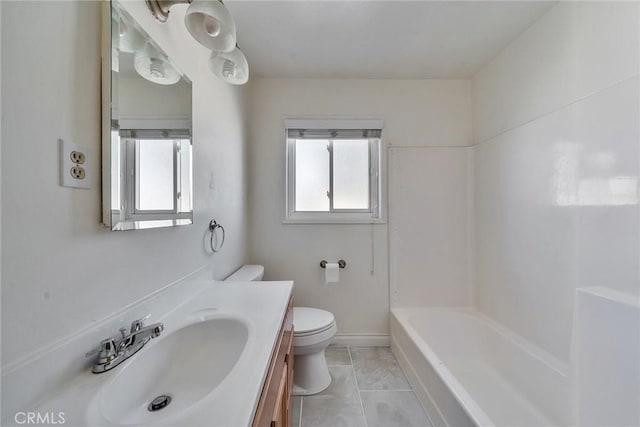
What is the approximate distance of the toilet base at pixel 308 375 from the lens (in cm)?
167

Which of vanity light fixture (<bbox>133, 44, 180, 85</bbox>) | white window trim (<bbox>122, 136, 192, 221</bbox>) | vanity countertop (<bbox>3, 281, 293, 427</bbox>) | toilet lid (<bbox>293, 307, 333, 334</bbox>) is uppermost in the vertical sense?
vanity light fixture (<bbox>133, 44, 180, 85</bbox>)

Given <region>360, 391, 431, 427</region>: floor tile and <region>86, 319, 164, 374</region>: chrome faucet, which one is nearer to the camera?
<region>86, 319, 164, 374</region>: chrome faucet

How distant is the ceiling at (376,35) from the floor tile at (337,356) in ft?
7.90

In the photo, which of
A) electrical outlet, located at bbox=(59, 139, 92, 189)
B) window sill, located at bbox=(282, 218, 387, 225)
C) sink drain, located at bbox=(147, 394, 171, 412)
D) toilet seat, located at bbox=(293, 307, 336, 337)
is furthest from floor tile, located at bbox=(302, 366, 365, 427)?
electrical outlet, located at bbox=(59, 139, 92, 189)

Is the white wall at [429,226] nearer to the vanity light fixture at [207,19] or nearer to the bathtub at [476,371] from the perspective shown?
the bathtub at [476,371]

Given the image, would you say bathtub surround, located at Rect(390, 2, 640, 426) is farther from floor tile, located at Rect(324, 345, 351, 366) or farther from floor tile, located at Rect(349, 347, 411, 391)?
floor tile, located at Rect(324, 345, 351, 366)

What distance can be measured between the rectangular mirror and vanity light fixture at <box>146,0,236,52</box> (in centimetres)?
14

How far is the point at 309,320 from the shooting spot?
1756 mm

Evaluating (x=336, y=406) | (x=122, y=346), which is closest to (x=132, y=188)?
(x=122, y=346)

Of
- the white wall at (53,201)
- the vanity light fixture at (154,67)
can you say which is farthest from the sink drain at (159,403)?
the vanity light fixture at (154,67)

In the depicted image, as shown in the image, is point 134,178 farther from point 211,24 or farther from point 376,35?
point 376,35

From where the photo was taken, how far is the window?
2.34 meters

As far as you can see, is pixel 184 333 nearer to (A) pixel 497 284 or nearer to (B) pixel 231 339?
(B) pixel 231 339

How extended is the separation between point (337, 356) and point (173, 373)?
1583mm
